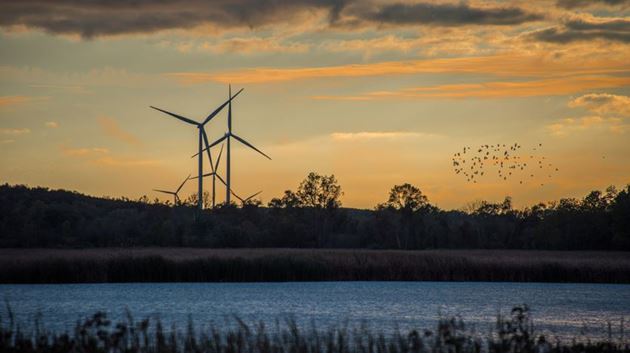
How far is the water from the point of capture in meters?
38.2

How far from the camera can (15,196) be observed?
5915 inches

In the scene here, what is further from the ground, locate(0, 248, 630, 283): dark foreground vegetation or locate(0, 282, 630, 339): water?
locate(0, 248, 630, 283): dark foreground vegetation

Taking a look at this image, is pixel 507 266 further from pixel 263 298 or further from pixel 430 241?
pixel 430 241

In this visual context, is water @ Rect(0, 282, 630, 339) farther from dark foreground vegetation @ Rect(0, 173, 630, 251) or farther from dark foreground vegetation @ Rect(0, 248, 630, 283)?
dark foreground vegetation @ Rect(0, 173, 630, 251)

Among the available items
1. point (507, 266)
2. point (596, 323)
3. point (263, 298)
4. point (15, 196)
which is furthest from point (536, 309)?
point (15, 196)

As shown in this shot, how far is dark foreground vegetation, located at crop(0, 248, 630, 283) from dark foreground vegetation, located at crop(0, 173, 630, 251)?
31.1m

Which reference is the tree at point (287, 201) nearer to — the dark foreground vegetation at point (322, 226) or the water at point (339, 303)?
the dark foreground vegetation at point (322, 226)

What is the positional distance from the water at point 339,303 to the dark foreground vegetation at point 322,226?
39251 millimetres

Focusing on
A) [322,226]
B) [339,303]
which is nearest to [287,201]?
[322,226]

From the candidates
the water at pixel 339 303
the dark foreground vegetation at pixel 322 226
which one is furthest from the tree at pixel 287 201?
the water at pixel 339 303

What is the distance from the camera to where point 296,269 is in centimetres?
6706

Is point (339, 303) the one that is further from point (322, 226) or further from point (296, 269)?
point (322, 226)

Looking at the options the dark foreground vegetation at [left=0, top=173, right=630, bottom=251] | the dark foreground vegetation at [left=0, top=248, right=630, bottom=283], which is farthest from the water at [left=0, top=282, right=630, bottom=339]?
the dark foreground vegetation at [left=0, top=173, right=630, bottom=251]

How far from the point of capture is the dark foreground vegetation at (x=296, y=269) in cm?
6088
